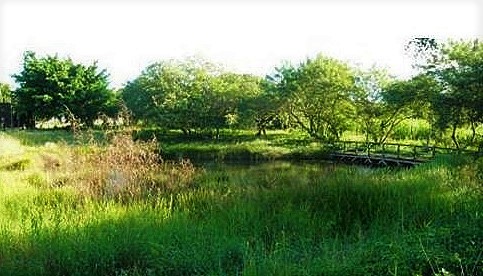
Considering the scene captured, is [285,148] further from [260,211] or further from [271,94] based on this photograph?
[260,211]

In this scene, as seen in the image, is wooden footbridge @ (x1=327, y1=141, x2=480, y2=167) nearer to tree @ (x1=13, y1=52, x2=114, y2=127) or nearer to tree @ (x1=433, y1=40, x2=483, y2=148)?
tree @ (x1=433, y1=40, x2=483, y2=148)

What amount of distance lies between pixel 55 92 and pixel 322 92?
65.0 feet

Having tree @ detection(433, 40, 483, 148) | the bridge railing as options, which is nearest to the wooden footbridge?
the bridge railing

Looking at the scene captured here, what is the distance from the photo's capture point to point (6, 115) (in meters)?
38.8

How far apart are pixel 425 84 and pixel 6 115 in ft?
98.9

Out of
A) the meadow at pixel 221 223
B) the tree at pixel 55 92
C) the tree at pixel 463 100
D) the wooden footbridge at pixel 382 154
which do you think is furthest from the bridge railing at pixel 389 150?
the tree at pixel 55 92

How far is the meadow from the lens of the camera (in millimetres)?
4633

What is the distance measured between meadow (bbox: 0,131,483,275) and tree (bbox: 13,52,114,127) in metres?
28.1

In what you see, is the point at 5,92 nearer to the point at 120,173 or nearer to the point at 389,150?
the point at 389,150

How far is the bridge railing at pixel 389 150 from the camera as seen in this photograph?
2238 cm

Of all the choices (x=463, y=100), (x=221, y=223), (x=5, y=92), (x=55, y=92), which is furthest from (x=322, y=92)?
(x=5, y=92)

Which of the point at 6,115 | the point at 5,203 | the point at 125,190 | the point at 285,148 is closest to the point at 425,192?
the point at 125,190

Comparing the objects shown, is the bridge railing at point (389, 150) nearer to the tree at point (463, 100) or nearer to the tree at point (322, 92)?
the tree at point (322, 92)

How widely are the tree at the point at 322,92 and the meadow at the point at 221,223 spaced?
59.4 ft
